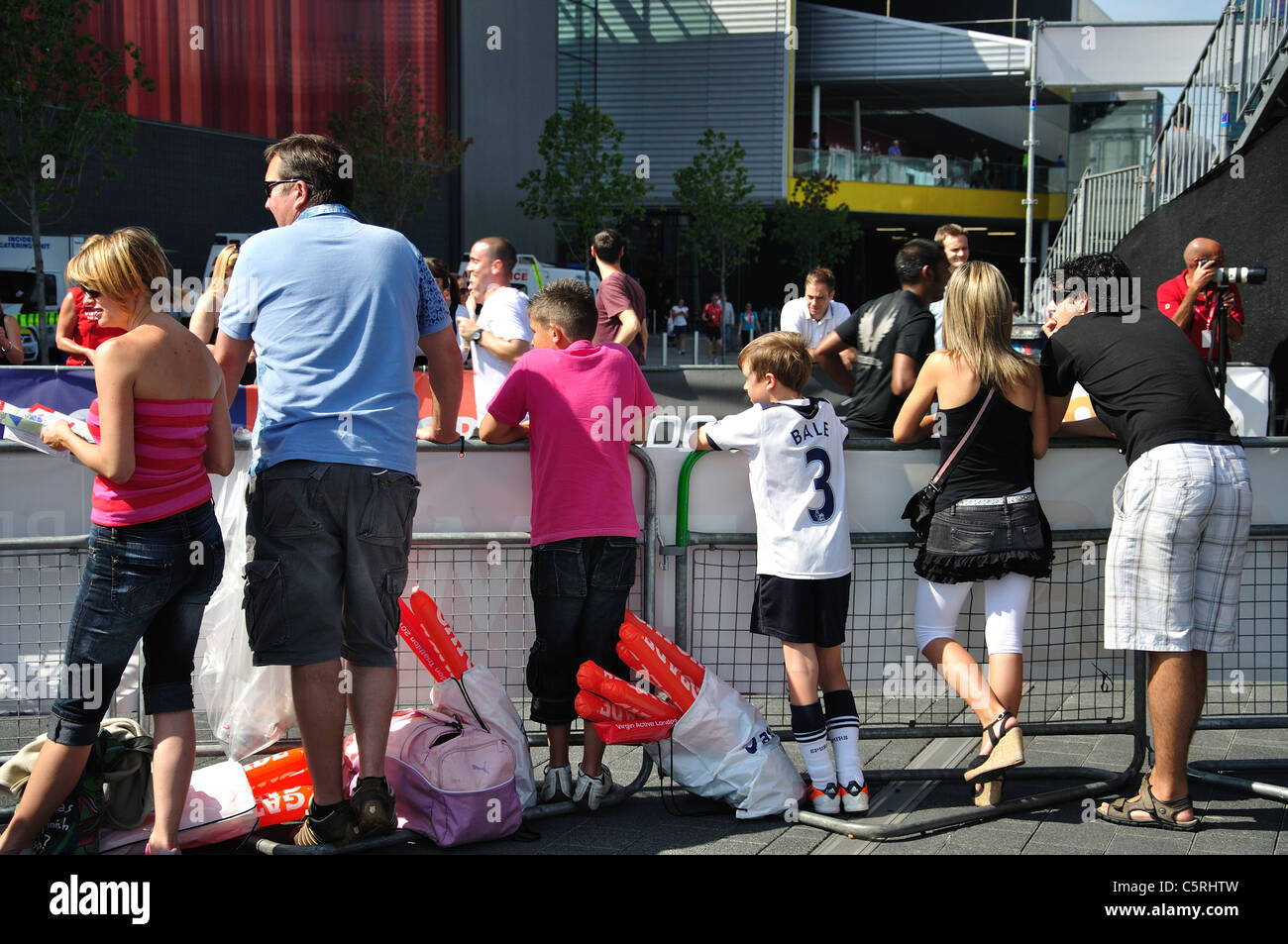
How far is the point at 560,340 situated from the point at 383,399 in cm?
91

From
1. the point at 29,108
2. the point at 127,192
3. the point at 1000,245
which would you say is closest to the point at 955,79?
the point at 1000,245

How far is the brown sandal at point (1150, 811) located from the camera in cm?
406

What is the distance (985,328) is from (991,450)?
1.49ft

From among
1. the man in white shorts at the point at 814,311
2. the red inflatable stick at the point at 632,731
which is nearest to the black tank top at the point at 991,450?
the red inflatable stick at the point at 632,731

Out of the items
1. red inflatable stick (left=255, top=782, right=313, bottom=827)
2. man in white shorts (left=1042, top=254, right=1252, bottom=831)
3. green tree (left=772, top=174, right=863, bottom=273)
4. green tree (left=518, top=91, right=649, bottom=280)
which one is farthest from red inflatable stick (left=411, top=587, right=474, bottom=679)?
green tree (left=772, top=174, right=863, bottom=273)

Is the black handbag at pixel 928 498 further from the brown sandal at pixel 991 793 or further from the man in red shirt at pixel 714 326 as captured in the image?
the man in red shirt at pixel 714 326

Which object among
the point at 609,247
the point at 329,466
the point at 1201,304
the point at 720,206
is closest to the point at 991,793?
the point at 329,466

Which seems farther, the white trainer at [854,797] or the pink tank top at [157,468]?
the white trainer at [854,797]

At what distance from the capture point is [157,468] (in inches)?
136

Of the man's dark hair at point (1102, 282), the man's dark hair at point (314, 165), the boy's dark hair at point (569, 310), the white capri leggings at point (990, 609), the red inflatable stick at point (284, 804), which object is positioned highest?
the man's dark hair at point (314, 165)

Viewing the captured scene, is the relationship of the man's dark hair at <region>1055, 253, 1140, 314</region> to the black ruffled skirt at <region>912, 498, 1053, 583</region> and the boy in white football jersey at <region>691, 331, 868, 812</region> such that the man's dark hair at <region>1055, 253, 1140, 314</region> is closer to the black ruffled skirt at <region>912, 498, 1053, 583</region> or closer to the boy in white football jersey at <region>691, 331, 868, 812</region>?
the black ruffled skirt at <region>912, 498, 1053, 583</region>

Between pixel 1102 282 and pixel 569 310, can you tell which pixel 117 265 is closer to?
pixel 569 310

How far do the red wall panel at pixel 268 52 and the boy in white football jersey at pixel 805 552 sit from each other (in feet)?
76.6
